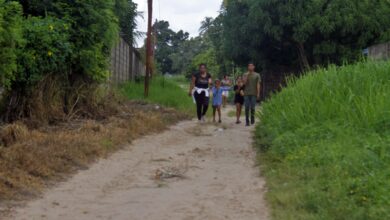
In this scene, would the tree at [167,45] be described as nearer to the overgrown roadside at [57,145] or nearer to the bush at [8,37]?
the overgrown roadside at [57,145]

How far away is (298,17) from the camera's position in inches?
1065

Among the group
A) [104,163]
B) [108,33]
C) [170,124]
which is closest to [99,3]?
[108,33]

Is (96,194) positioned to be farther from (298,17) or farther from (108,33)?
(298,17)

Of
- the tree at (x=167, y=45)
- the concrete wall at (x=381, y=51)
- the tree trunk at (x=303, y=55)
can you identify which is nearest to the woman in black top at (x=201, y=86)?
the concrete wall at (x=381, y=51)

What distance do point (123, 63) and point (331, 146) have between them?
49.5ft

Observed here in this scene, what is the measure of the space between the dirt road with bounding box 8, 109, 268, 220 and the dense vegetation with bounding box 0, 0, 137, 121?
6.17 ft

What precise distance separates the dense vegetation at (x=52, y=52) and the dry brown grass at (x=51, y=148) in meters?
0.61

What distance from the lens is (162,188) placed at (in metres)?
7.06

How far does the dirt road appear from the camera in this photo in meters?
5.88

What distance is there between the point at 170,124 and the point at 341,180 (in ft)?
28.5

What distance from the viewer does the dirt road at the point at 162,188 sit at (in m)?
5.88

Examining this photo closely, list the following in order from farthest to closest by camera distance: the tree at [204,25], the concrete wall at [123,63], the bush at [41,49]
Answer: the tree at [204,25] → the concrete wall at [123,63] → the bush at [41,49]

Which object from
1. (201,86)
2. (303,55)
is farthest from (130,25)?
(201,86)

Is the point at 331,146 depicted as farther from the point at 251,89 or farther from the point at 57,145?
the point at 251,89
